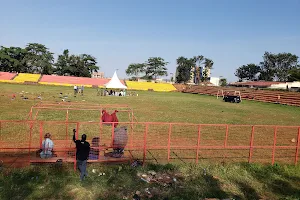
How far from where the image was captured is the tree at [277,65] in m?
100

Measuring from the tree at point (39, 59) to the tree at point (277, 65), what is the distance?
8358cm

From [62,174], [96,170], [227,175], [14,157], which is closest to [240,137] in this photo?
[227,175]

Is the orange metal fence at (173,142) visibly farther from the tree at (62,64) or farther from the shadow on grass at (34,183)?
the tree at (62,64)

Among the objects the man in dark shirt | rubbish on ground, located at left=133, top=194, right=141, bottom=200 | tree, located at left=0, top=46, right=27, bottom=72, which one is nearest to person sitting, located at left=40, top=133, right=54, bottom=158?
the man in dark shirt

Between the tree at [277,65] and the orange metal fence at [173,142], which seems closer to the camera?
the orange metal fence at [173,142]

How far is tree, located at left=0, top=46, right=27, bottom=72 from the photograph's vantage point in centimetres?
7544

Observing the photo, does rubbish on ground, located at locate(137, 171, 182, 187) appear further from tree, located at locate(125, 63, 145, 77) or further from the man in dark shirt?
tree, located at locate(125, 63, 145, 77)

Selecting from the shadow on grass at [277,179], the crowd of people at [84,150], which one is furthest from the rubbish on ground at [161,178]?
the shadow on grass at [277,179]

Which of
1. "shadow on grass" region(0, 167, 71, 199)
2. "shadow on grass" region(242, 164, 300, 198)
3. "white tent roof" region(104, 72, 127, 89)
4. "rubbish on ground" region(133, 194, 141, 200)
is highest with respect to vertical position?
"white tent roof" region(104, 72, 127, 89)

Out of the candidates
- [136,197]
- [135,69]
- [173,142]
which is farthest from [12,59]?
[136,197]

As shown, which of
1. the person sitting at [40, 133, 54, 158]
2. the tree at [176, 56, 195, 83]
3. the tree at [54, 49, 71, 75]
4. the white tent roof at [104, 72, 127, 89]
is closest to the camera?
the person sitting at [40, 133, 54, 158]

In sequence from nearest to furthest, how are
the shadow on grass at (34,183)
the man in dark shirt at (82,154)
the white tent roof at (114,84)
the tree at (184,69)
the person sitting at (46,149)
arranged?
1. the shadow on grass at (34,183)
2. the man in dark shirt at (82,154)
3. the person sitting at (46,149)
4. the white tent roof at (114,84)
5. the tree at (184,69)

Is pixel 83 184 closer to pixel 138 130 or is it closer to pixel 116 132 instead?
pixel 116 132

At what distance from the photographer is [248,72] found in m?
120
